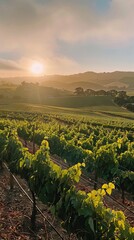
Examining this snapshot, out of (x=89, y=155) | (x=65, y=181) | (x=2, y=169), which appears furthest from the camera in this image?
(x=2, y=169)

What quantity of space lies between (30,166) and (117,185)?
484cm

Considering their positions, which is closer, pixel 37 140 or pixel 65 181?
pixel 65 181

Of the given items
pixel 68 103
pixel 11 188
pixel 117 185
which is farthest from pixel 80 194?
pixel 68 103

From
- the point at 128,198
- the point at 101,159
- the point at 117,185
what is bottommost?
the point at 128,198

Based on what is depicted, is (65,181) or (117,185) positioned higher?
(65,181)

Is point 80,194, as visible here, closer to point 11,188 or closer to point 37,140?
point 11,188

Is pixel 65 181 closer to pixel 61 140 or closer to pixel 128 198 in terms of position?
pixel 128 198

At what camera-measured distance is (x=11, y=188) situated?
14211 mm

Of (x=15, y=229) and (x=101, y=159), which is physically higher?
(x=101, y=159)

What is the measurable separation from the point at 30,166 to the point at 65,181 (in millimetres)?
2492

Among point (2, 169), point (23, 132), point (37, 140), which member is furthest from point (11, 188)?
point (23, 132)

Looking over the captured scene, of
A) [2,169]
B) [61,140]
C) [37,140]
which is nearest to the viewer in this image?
[2,169]

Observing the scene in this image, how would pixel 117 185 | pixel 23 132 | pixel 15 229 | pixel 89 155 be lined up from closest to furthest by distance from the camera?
pixel 15 229 → pixel 117 185 → pixel 89 155 → pixel 23 132

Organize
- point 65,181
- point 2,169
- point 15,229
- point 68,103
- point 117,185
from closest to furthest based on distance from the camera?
point 65,181 → point 15,229 → point 117,185 → point 2,169 → point 68,103
